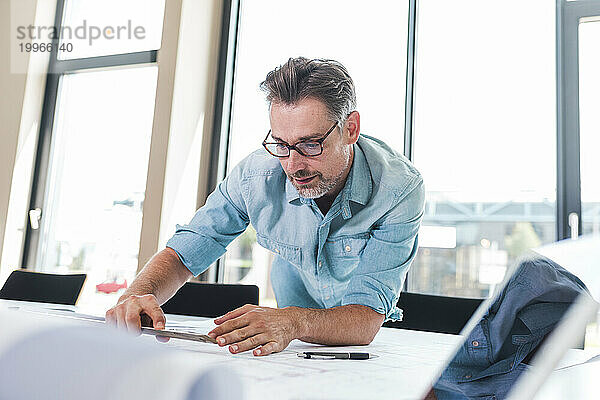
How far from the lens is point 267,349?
1.01 meters

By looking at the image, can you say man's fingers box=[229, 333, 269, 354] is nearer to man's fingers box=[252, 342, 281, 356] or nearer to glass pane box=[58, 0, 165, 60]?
man's fingers box=[252, 342, 281, 356]

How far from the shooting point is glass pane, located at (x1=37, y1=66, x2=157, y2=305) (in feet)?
12.9

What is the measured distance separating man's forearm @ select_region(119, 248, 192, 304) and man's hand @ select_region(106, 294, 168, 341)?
247mm

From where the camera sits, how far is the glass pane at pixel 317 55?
3.33m

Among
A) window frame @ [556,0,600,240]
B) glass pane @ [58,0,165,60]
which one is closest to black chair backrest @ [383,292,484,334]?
window frame @ [556,0,600,240]

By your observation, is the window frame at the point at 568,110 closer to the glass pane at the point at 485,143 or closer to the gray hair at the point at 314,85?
the glass pane at the point at 485,143

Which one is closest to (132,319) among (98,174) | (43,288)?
(43,288)

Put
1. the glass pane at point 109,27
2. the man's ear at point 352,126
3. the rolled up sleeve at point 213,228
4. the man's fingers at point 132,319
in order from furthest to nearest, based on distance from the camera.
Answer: the glass pane at point 109,27 → the rolled up sleeve at point 213,228 → the man's ear at point 352,126 → the man's fingers at point 132,319

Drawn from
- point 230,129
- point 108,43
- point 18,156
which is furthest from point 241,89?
point 18,156

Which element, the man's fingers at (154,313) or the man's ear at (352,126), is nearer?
the man's fingers at (154,313)

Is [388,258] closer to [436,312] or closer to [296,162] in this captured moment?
[296,162]

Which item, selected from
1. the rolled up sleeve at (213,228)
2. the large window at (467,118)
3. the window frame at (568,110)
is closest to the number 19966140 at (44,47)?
the large window at (467,118)

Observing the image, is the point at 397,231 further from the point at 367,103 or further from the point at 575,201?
the point at 367,103

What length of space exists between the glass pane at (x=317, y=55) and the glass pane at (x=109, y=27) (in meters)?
0.71
